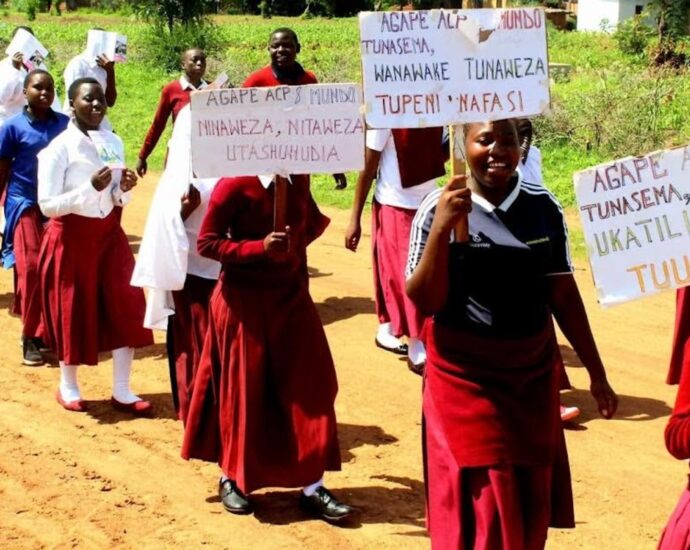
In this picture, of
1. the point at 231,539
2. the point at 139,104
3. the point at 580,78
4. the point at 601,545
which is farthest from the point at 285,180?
the point at 580,78

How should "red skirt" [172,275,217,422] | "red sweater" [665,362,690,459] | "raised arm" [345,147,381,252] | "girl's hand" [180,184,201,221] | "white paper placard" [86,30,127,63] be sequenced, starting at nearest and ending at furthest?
"red sweater" [665,362,690,459]
"girl's hand" [180,184,201,221]
"red skirt" [172,275,217,422]
"raised arm" [345,147,381,252]
"white paper placard" [86,30,127,63]

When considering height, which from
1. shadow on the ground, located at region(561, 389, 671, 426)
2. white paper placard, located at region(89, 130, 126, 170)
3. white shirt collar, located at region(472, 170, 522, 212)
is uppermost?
white paper placard, located at region(89, 130, 126, 170)

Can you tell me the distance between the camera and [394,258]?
8.30 m

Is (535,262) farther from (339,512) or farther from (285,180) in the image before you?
(339,512)

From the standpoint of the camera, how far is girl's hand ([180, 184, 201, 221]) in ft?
20.4

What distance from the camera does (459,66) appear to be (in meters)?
4.29

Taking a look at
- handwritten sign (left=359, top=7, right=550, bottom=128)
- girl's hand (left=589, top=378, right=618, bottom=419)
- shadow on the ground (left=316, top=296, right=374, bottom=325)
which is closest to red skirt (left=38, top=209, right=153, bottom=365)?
shadow on the ground (left=316, top=296, right=374, bottom=325)

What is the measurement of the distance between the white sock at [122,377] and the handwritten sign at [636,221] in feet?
12.7

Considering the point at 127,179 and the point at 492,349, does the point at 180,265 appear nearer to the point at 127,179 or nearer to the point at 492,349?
the point at 127,179

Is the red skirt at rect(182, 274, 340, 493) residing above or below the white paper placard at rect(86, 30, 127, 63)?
below

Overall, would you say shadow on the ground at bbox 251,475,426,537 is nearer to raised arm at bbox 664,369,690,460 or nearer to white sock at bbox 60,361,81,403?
white sock at bbox 60,361,81,403

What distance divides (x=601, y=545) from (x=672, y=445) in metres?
1.95

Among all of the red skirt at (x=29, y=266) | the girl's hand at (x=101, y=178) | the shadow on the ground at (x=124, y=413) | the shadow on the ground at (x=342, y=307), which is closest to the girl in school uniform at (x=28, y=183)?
the red skirt at (x=29, y=266)

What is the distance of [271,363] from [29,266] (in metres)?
3.23
